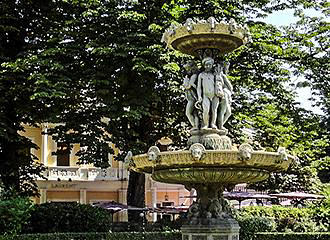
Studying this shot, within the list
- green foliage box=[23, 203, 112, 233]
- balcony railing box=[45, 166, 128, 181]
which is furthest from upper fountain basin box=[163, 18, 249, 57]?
balcony railing box=[45, 166, 128, 181]

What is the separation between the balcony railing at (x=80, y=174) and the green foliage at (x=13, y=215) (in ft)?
62.9

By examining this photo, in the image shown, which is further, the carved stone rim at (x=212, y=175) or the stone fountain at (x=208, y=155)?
the carved stone rim at (x=212, y=175)

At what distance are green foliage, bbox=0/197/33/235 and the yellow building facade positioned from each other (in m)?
19.3

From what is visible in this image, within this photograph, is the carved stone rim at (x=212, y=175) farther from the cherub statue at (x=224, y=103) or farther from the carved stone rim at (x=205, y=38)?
the carved stone rim at (x=205, y=38)

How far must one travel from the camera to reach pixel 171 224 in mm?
20484

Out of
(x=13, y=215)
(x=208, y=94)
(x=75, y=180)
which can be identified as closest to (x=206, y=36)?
(x=208, y=94)

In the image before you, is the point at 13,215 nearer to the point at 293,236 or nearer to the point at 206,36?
the point at 206,36

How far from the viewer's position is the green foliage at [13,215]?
53.3ft

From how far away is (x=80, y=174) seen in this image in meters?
36.5

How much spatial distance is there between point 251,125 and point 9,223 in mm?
10543

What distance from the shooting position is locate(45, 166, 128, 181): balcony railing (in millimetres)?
36156

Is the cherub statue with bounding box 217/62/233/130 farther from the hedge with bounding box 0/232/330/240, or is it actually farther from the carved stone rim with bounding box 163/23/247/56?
the hedge with bounding box 0/232/330/240

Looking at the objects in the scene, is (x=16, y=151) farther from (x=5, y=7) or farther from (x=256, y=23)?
(x=256, y=23)

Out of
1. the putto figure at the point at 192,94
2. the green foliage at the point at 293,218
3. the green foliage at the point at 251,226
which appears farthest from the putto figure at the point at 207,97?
the green foliage at the point at 293,218
